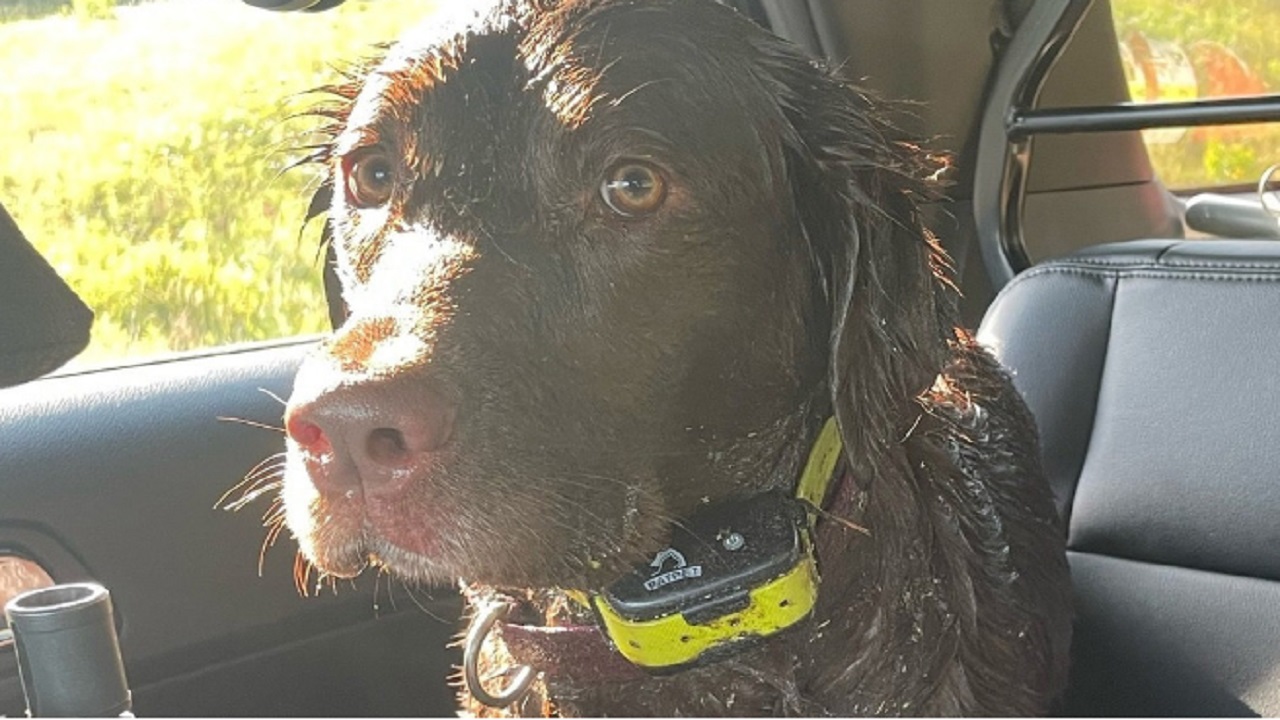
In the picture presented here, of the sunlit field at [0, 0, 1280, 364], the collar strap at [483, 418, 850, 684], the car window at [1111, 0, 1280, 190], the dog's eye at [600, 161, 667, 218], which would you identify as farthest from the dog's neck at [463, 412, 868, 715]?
the car window at [1111, 0, 1280, 190]

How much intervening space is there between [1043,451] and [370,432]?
1.32m

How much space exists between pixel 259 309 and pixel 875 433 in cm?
109

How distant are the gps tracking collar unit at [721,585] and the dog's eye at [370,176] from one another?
0.48m

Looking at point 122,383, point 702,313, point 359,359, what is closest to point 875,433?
point 702,313

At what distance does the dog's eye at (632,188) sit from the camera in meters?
1.48

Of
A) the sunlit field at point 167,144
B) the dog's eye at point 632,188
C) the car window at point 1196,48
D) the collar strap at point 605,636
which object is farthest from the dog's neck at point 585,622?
the car window at point 1196,48

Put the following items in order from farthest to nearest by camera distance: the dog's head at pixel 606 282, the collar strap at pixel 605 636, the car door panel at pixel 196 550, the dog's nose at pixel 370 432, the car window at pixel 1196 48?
the car window at pixel 1196 48
the car door panel at pixel 196 550
the collar strap at pixel 605 636
the dog's head at pixel 606 282
the dog's nose at pixel 370 432

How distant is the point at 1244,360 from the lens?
78.6 inches

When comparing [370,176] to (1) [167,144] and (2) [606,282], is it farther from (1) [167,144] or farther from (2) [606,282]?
(1) [167,144]

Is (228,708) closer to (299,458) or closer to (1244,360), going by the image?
(299,458)

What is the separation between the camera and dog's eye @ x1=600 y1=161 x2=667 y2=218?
1481mm

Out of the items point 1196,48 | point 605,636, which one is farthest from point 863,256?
point 1196,48

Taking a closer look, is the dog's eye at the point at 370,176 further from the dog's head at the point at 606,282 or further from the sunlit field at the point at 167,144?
the sunlit field at the point at 167,144

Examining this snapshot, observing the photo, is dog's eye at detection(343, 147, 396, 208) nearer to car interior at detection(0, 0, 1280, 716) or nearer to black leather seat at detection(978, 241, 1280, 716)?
car interior at detection(0, 0, 1280, 716)
